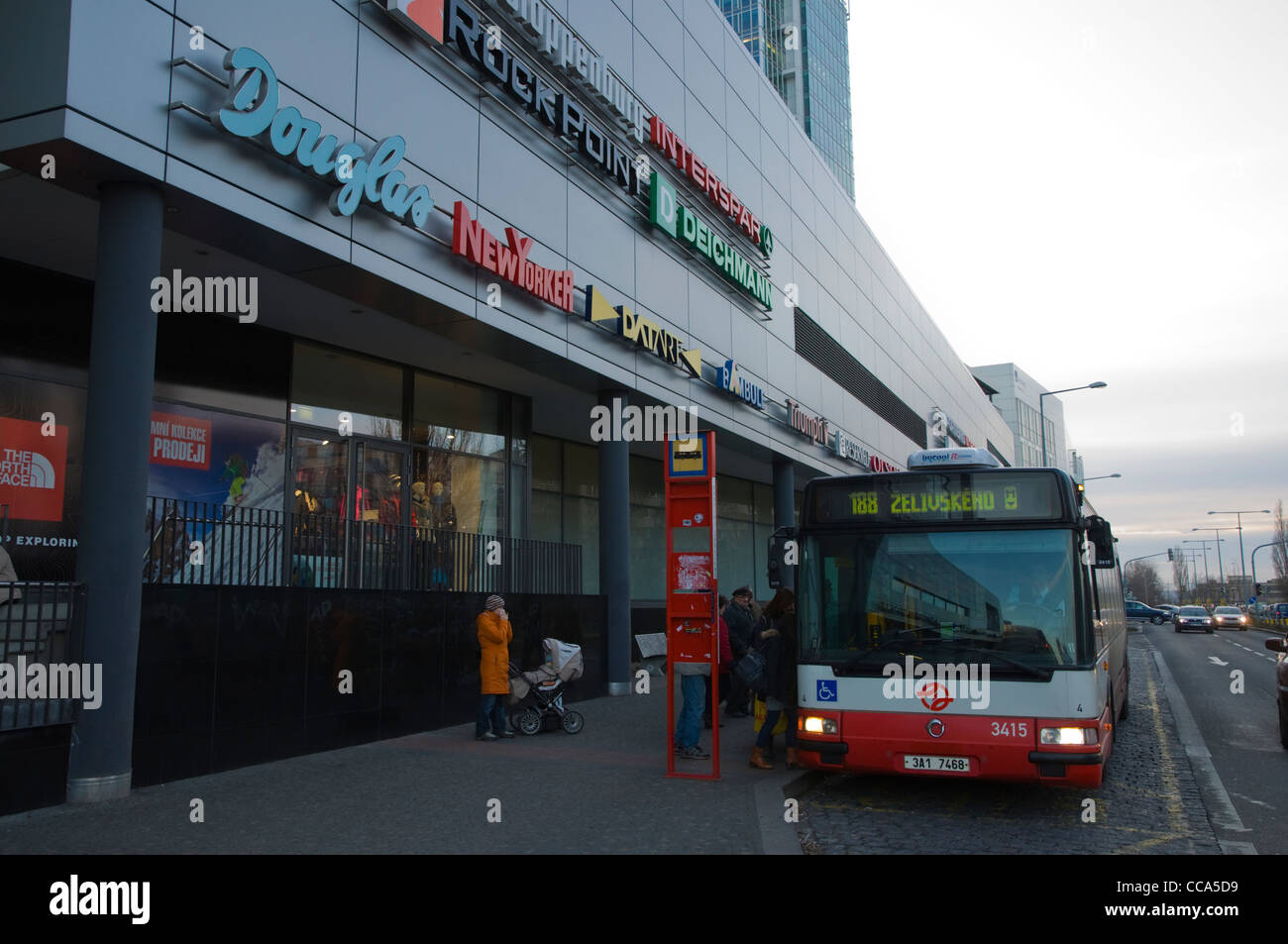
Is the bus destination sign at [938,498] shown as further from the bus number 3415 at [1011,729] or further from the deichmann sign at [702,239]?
the deichmann sign at [702,239]

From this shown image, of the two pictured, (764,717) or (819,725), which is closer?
(819,725)

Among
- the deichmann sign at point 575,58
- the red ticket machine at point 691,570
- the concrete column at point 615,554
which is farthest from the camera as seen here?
the concrete column at point 615,554

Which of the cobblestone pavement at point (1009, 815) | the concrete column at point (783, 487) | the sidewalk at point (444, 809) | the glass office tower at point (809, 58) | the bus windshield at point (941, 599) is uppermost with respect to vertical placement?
the glass office tower at point (809, 58)

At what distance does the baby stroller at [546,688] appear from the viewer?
37.9 ft

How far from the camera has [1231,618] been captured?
175 feet

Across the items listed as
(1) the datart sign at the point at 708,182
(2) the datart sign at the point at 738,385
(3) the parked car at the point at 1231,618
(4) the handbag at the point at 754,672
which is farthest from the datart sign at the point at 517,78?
(3) the parked car at the point at 1231,618

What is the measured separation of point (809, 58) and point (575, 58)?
87.8 metres

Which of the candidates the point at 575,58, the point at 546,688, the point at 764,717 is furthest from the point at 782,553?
the point at 575,58

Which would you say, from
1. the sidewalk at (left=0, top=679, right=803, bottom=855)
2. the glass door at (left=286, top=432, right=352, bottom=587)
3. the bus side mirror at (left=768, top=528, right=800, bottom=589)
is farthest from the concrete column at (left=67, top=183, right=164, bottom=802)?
the bus side mirror at (left=768, top=528, right=800, bottom=589)

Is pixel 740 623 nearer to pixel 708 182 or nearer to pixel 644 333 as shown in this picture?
pixel 644 333

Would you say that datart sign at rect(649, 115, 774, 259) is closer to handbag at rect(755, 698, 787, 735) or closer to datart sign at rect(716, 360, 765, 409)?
datart sign at rect(716, 360, 765, 409)

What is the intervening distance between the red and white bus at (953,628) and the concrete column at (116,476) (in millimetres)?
5568
